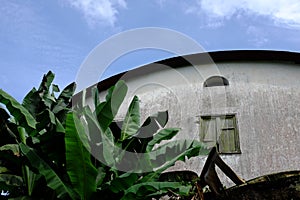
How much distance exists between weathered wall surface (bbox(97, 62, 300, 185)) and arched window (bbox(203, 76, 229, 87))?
113 mm

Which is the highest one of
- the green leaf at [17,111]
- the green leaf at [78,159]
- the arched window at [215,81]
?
the arched window at [215,81]

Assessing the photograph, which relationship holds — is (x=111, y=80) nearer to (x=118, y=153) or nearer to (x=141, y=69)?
(x=141, y=69)

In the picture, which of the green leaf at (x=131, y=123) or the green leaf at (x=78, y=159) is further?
the green leaf at (x=131, y=123)

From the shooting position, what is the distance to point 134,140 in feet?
19.2

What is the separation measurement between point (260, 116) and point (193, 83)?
197 cm

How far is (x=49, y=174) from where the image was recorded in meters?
4.87

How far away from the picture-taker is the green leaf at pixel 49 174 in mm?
4820

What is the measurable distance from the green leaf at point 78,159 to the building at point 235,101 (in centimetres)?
512

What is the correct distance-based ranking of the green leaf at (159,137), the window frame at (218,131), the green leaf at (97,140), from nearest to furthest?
the green leaf at (97,140), the green leaf at (159,137), the window frame at (218,131)

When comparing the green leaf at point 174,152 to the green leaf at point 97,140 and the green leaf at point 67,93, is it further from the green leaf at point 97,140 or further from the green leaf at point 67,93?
the green leaf at point 67,93

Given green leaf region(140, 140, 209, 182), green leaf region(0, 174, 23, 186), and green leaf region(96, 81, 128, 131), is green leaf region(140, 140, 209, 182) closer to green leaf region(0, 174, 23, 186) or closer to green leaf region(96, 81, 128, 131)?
green leaf region(96, 81, 128, 131)

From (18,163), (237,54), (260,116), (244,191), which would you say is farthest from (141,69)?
(244,191)

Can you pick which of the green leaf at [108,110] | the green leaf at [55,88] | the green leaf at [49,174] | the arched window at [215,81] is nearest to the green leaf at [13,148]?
the green leaf at [49,174]

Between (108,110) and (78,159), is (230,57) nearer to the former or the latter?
(108,110)
